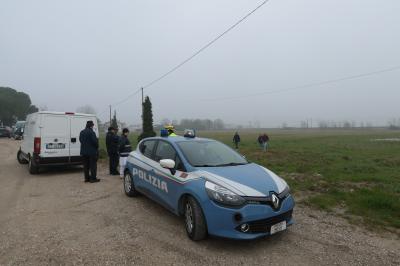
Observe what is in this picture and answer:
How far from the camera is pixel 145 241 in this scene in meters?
4.38

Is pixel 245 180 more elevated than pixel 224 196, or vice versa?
pixel 245 180

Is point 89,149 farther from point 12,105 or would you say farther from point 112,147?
point 12,105

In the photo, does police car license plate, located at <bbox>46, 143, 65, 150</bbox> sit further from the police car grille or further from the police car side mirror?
the police car grille

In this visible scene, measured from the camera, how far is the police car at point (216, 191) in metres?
3.97

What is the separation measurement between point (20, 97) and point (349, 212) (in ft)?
280

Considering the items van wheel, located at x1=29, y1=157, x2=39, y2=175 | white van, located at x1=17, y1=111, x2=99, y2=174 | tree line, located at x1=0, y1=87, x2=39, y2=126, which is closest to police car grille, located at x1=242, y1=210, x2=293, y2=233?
white van, located at x1=17, y1=111, x2=99, y2=174

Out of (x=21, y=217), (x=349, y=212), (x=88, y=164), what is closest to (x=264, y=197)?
(x=349, y=212)

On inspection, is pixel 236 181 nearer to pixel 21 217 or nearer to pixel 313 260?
pixel 313 260

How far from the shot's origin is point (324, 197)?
680 centimetres

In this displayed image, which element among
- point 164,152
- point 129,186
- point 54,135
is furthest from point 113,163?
point 164,152

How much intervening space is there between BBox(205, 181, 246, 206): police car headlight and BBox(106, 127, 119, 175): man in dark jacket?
21.1 feet

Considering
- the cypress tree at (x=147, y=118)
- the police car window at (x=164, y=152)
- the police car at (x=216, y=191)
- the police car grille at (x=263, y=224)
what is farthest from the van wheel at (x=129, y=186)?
the cypress tree at (x=147, y=118)

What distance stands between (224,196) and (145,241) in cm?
137

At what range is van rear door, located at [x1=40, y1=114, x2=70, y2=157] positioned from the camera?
9.79 m
